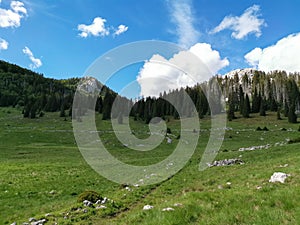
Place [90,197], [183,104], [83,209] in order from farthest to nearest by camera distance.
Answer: [183,104], [90,197], [83,209]

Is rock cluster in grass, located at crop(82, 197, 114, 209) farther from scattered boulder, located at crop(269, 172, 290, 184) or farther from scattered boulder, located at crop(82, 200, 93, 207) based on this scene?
scattered boulder, located at crop(269, 172, 290, 184)

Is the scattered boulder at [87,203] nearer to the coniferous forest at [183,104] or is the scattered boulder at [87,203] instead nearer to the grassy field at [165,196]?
the grassy field at [165,196]

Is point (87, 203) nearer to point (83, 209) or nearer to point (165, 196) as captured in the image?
point (83, 209)

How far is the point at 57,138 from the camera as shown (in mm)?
67000

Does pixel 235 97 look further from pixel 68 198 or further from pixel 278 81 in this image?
pixel 68 198

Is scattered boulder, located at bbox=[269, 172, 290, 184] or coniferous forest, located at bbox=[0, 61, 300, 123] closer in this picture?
scattered boulder, located at bbox=[269, 172, 290, 184]

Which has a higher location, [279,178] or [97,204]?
[279,178]

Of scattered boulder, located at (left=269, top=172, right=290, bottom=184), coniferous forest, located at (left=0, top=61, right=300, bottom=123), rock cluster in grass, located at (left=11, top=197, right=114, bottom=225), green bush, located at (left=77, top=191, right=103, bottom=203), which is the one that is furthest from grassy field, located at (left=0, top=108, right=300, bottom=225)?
coniferous forest, located at (left=0, top=61, right=300, bottom=123)

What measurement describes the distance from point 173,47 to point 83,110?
95.4m

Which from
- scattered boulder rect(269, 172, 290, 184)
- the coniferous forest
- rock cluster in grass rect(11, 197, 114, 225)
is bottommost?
rock cluster in grass rect(11, 197, 114, 225)

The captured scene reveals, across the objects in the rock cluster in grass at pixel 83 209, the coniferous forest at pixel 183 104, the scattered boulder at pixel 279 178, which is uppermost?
the coniferous forest at pixel 183 104

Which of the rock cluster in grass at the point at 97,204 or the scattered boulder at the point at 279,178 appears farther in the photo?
the rock cluster in grass at the point at 97,204

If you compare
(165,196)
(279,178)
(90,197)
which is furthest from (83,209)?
(279,178)

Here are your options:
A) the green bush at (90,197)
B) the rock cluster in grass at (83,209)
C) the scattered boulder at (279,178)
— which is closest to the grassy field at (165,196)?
the rock cluster in grass at (83,209)
